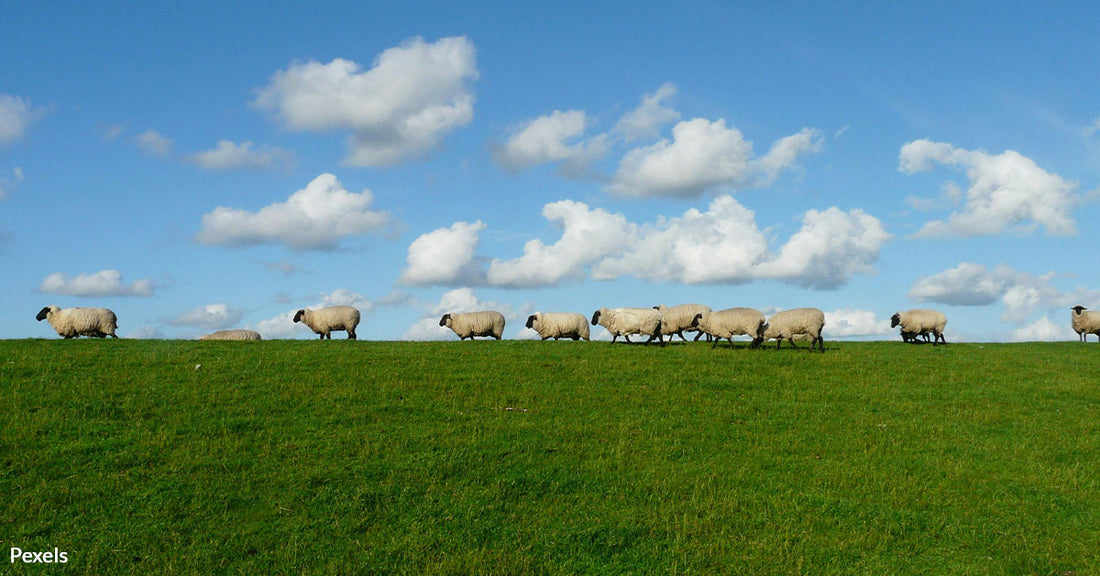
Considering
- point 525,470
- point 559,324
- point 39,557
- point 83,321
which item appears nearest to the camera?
point 39,557

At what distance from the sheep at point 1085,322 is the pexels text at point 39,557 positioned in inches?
2090

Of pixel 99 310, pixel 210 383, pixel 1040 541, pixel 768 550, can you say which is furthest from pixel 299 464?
pixel 99 310

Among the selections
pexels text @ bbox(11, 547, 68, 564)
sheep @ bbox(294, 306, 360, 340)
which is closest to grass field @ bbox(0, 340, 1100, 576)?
pexels text @ bbox(11, 547, 68, 564)

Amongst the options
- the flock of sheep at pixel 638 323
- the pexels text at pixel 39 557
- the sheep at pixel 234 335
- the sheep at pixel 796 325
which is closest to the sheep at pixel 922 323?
the flock of sheep at pixel 638 323

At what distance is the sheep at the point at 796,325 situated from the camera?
113 ft

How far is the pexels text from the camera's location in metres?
12.4

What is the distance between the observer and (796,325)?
34.7m

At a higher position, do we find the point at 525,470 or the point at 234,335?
the point at 234,335

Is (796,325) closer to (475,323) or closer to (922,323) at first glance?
(922,323)

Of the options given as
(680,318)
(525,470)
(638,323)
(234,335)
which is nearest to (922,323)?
(680,318)

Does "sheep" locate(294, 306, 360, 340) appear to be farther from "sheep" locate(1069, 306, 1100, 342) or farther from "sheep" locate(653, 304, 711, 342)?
"sheep" locate(1069, 306, 1100, 342)

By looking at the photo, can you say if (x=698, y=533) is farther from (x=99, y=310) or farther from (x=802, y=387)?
(x=99, y=310)

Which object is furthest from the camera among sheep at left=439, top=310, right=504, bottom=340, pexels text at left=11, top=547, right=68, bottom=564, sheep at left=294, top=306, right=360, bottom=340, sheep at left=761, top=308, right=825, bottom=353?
sheep at left=294, top=306, right=360, bottom=340

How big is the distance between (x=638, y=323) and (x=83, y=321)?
28.9m
